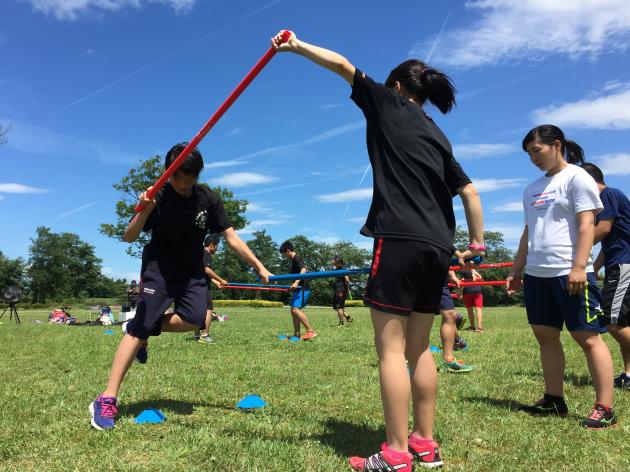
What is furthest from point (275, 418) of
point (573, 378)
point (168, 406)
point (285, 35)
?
point (573, 378)

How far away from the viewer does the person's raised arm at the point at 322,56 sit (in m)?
2.72

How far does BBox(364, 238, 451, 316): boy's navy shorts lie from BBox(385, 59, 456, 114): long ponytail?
906mm

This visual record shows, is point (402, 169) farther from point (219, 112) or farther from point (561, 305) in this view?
point (561, 305)

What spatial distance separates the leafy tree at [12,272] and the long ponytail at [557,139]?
95697mm

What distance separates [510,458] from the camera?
2.97 metres

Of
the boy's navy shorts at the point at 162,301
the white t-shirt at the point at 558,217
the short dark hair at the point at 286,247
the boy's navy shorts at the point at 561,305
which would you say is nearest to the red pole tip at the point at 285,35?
the boy's navy shorts at the point at 162,301

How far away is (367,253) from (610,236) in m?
93.1

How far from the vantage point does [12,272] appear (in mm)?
87062

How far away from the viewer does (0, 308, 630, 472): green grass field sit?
2934 mm

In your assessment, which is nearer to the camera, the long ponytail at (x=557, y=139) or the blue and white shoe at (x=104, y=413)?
the blue and white shoe at (x=104, y=413)

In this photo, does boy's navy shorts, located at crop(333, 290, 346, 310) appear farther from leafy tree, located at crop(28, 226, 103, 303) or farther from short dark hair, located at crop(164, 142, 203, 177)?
leafy tree, located at crop(28, 226, 103, 303)

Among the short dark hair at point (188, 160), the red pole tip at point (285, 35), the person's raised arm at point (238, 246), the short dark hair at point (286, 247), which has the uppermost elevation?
the red pole tip at point (285, 35)

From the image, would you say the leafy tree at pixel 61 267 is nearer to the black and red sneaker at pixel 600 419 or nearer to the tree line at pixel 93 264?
the tree line at pixel 93 264

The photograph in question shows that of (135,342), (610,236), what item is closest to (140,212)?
(135,342)
